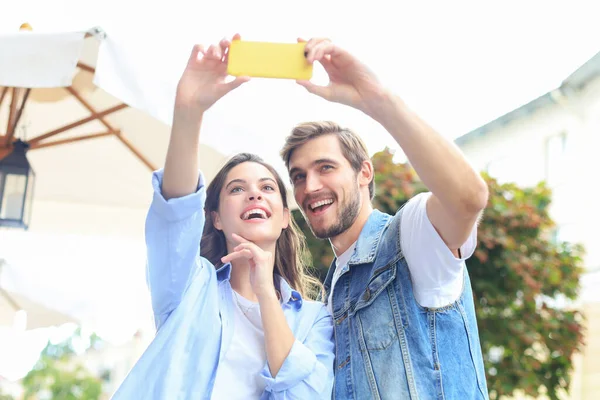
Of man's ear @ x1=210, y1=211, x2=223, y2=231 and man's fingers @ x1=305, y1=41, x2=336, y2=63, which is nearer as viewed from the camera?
man's fingers @ x1=305, y1=41, x2=336, y2=63

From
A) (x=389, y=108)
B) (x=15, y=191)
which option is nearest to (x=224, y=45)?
(x=389, y=108)

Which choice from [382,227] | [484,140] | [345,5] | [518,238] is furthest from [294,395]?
[484,140]

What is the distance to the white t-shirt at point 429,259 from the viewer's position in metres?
1.83

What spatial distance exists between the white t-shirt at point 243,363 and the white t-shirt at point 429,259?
0.45 m

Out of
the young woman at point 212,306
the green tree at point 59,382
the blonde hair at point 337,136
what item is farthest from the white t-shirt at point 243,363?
the green tree at point 59,382

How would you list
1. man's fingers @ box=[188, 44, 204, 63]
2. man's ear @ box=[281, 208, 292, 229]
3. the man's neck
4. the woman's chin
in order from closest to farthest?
man's fingers @ box=[188, 44, 204, 63], the woman's chin, the man's neck, man's ear @ box=[281, 208, 292, 229]

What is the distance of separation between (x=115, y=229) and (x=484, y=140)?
13573 mm

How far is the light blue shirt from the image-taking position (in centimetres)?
180

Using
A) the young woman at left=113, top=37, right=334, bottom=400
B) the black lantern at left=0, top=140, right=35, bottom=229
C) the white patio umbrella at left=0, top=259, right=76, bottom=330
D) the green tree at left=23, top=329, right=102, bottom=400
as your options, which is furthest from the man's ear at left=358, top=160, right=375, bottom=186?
the green tree at left=23, top=329, right=102, bottom=400

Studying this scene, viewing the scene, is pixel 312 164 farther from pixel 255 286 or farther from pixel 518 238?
pixel 518 238

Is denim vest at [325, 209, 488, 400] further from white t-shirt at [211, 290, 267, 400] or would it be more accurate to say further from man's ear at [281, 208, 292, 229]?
man's ear at [281, 208, 292, 229]

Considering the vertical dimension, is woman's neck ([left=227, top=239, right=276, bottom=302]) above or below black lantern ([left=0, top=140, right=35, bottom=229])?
above

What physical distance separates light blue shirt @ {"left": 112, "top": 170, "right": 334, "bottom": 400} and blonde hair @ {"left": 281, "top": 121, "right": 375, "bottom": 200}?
0.58 metres

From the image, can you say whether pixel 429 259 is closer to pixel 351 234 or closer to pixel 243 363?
pixel 351 234
